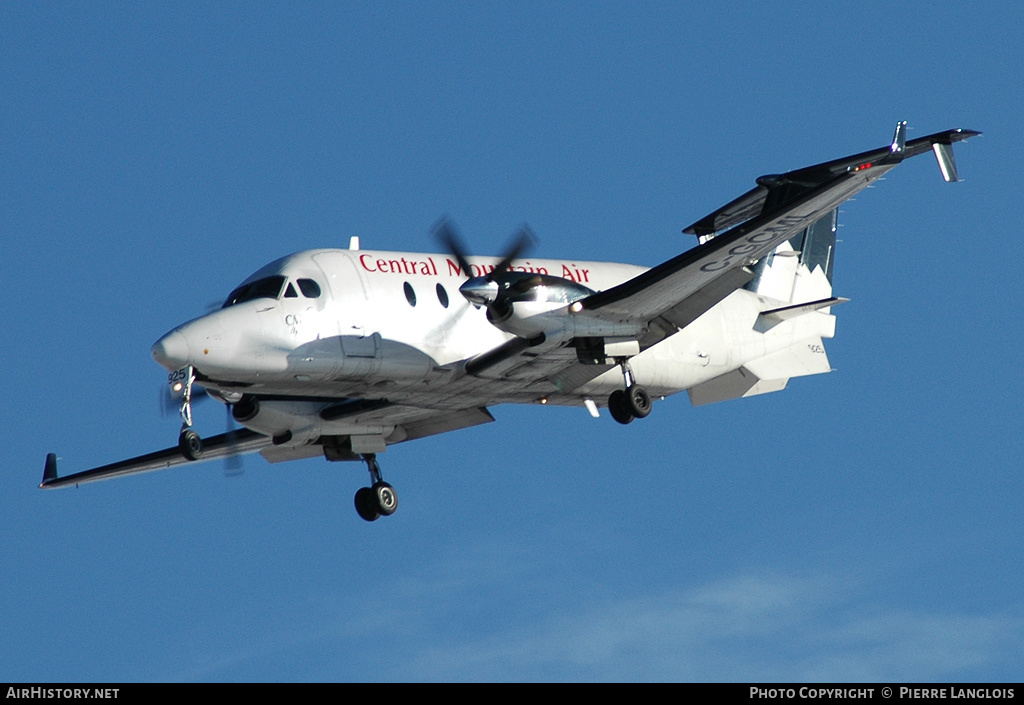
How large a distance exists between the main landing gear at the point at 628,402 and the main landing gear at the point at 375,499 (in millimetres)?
4472

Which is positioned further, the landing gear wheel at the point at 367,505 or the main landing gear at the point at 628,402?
the landing gear wheel at the point at 367,505

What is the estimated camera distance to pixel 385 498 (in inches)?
1006

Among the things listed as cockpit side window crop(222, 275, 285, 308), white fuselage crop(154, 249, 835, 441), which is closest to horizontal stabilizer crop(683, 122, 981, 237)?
white fuselage crop(154, 249, 835, 441)

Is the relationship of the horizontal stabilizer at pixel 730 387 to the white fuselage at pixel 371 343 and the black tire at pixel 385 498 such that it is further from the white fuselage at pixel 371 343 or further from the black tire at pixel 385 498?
the black tire at pixel 385 498

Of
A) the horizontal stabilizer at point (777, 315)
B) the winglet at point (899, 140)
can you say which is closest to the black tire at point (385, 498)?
the horizontal stabilizer at point (777, 315)

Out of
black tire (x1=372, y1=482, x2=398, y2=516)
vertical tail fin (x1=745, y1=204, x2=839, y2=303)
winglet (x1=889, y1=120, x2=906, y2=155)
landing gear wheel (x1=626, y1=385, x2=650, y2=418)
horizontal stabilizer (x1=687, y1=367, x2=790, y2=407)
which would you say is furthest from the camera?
vertical tail fin (x1=745, y1=204, x2=839, y2=303)

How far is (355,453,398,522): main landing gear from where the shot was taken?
83.7 feet

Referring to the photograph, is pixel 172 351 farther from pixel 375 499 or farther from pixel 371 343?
pixel 375 499

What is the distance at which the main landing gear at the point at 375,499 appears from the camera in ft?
83.7

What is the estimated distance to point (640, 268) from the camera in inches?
1027

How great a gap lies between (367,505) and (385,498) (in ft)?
1.09

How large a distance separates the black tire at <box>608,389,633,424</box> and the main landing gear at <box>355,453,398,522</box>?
14.7ft

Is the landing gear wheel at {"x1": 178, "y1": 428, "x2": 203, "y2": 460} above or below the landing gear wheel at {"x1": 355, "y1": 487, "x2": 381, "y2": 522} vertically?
below

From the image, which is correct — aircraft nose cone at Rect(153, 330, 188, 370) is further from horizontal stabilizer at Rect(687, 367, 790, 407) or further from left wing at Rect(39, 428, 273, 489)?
horizontal stabilizer at Rect(687, 367, 790, 407)
